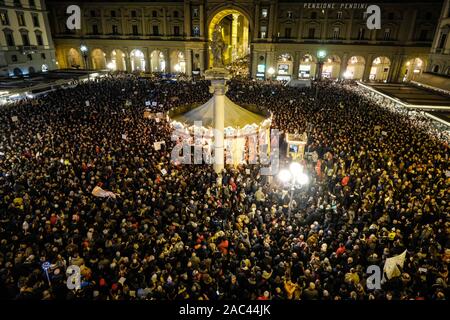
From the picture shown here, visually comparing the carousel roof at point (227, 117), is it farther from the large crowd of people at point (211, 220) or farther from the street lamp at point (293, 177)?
the street lamp at point (293, 177)

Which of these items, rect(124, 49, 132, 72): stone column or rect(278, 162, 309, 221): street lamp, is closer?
rect(278, 162, 309, 221): street lamp

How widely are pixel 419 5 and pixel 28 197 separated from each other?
5374cm

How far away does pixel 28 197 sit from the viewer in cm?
1138

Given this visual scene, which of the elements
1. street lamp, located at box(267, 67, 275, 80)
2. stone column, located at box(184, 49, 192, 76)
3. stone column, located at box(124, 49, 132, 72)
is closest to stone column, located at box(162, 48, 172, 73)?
stone column, located at box(184, 49, 192, 76)

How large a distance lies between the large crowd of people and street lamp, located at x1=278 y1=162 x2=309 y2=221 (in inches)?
19.1

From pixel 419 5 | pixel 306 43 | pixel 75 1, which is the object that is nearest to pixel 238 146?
pixel 306 43

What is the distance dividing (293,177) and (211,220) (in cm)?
360

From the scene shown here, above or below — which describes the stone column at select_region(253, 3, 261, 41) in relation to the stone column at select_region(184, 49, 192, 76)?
above

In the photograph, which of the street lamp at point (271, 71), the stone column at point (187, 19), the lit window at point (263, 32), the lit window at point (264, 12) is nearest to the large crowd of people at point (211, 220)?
the street lamp at point (271, 71)

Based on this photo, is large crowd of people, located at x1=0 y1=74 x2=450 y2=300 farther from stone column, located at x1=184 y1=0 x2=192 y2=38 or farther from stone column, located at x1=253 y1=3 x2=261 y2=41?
stone column, located at x1=184 y1=0 x2=192 y2=38

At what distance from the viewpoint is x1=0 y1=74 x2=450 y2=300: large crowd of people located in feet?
26.1

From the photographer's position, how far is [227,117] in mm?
17219

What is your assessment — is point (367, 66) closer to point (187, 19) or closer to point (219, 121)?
point (187, 19)
